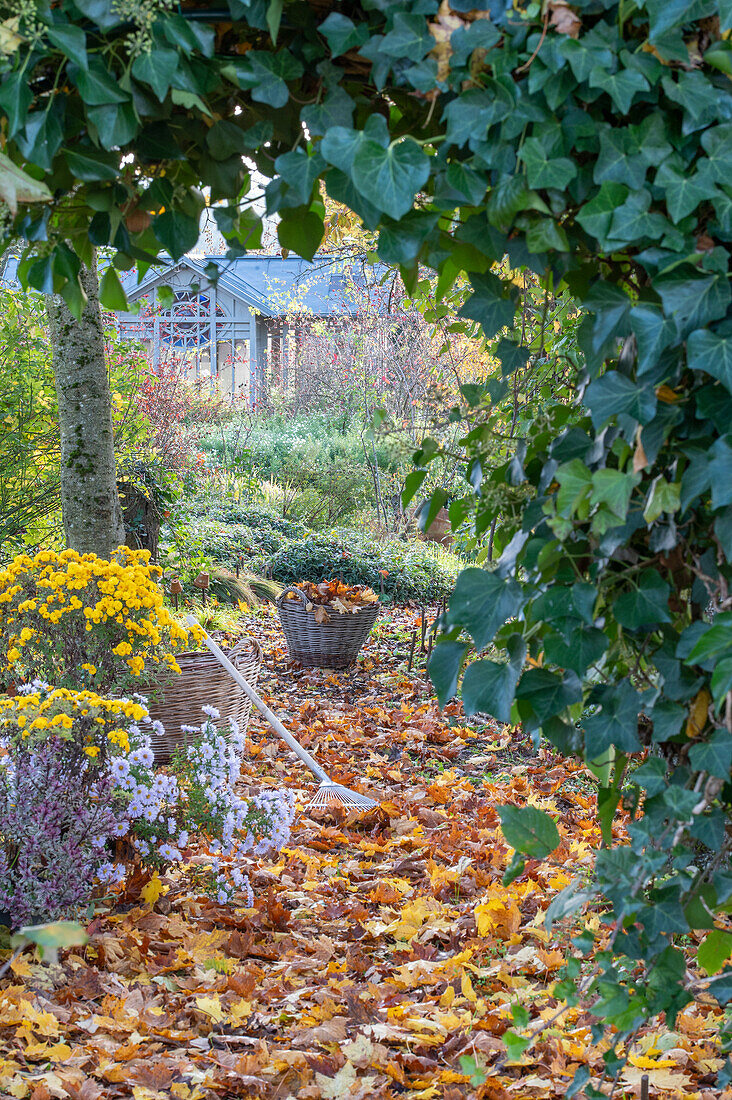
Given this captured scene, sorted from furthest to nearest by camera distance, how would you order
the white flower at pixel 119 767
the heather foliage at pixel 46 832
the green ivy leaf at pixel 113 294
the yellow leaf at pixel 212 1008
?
the white flower at pixel 119 767 < the heather foliage at pixel 46 832 < the yellow leaf at pixel 212 1008 < the green ivy leaf at pixel 113 294

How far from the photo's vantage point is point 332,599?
219 inches

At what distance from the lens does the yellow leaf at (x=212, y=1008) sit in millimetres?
1933

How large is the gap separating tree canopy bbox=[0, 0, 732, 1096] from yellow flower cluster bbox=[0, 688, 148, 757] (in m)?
1.39

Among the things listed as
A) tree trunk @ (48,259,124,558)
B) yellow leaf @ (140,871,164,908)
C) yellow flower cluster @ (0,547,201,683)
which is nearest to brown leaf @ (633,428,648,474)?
yellow flower cluster @ (0,547,201,683)

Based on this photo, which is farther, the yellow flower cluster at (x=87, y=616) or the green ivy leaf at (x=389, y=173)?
the yellow flower cluster at (x=87, y=616)

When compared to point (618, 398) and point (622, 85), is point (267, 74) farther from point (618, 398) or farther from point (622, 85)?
point (618, 398)

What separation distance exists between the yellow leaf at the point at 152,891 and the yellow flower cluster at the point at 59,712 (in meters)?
0.45

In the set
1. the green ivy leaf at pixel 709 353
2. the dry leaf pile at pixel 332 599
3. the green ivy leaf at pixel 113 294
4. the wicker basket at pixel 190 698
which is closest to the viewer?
A: the green ivy leaf at pixel 709 353

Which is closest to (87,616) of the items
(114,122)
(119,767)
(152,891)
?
(119,767)

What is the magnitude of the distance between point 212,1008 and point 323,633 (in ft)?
11.7

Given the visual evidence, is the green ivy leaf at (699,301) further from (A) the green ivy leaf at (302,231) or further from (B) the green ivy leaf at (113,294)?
(B) the green ivy leaf at (113,294)

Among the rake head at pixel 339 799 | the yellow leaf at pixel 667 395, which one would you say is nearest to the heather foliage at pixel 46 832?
the rake head at pixel 339 799

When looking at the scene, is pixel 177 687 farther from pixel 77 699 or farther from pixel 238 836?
pixel 77 699

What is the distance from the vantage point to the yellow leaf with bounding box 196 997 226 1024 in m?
1.93
